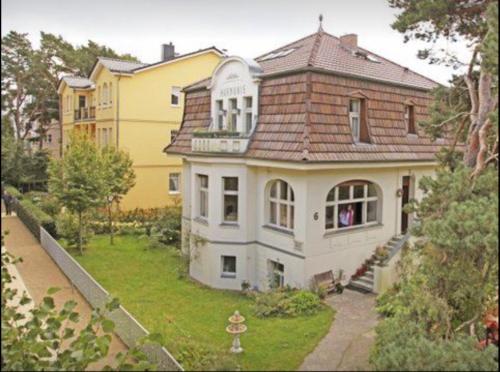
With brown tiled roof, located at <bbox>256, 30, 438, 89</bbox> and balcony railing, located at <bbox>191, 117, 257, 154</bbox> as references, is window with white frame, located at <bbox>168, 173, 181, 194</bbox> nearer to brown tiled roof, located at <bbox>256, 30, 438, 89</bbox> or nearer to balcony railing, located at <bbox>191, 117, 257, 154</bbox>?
brown tiled roof, located at <bbox>256, 30, 438, 89</bbox>

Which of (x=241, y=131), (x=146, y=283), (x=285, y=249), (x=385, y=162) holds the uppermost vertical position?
(x=241, y=131)

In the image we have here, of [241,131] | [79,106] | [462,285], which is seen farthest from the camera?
[79,106]

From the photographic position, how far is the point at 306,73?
1382 centimetres

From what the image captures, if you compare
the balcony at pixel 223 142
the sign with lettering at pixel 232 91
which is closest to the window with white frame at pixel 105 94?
the sign with lettering at pixel 232 91

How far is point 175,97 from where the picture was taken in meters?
30.1

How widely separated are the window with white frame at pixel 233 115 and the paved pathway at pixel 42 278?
7.37 metres

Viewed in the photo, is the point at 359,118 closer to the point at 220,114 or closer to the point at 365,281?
the point at 220,114

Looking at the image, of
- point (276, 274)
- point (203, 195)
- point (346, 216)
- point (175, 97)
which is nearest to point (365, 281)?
point (346, 216)

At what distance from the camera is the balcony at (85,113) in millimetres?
32562

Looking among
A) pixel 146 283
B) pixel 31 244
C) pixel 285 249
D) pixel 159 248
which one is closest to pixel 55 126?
pixel 31 244

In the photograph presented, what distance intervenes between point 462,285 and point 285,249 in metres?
6.99

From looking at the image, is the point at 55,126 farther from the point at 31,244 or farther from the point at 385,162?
the point at 385,162

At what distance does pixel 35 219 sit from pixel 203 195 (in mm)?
10889

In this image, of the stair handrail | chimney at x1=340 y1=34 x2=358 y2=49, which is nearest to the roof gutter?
chimney at x1=340 y1=34 x2=358 y2=49
